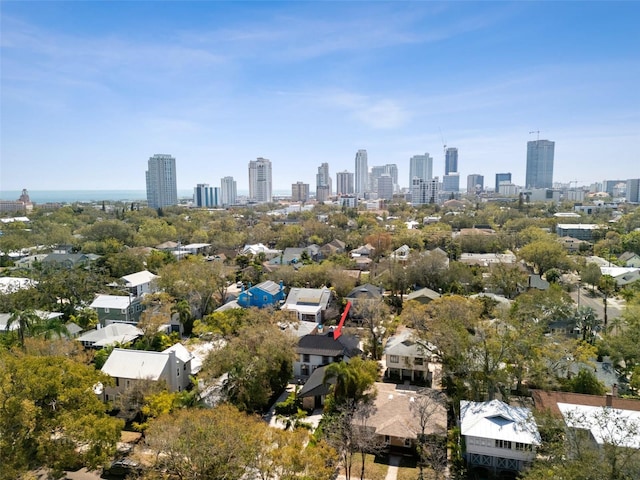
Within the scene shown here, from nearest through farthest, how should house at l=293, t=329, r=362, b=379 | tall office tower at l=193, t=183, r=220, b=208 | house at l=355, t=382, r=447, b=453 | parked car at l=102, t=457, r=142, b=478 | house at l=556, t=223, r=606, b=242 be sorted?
parked car at l=102, t=457, r=142, b=478 < house at l=355, t=382, r=447, b=453 < house at l=293, t=329, r=362, b=379 < house at l=556, t=223, r=606, b=242 < tall office tower at l=193, t=183, r=220, b=208

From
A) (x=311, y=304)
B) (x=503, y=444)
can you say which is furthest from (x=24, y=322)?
(x=503, y=444)

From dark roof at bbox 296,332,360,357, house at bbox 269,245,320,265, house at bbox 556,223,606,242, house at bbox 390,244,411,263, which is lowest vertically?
dark roof at bbox 296,332,360,357

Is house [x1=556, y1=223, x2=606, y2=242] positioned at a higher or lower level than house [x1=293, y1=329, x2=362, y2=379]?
higher

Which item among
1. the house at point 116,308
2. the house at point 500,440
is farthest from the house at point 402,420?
the house at point 116,308

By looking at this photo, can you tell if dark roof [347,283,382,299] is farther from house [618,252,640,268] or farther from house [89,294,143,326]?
house [618,252,640,268]

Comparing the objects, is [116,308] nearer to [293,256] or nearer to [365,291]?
[365,291]

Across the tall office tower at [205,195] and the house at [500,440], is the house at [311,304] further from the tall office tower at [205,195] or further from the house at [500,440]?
the tall office tower at [205,195]

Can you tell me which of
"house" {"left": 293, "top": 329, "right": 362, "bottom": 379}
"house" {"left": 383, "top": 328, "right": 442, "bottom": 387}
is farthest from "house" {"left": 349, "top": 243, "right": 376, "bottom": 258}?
"house" {"left": 383, "top": 328, "right": 442, "bottom": 387}
